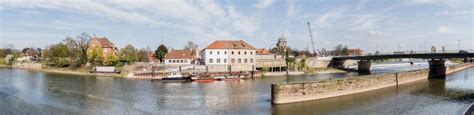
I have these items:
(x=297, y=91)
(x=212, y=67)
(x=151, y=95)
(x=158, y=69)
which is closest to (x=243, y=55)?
(x=212, y=67)

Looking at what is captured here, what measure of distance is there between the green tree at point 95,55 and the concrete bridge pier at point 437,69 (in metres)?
79.7

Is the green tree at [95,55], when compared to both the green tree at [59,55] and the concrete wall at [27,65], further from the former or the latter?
the concrete wall at [27,65]

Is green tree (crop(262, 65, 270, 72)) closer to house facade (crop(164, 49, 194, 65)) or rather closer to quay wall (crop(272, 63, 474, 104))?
house facade (crop(164, 49, 194, 65))

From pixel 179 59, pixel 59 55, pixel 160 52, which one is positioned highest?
pixel 160 52

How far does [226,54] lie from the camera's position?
9044cm

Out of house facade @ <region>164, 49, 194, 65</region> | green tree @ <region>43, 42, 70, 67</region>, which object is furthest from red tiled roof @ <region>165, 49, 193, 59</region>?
green tree @ <region>43, 42, 70, 67</region>

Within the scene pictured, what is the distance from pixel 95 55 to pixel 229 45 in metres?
36.6

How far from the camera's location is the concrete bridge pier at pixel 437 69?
7581cm

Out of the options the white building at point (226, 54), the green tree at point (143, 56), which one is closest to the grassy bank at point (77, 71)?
the white building at point (226, 54)

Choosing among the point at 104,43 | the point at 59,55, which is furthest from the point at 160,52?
the point at 59,55

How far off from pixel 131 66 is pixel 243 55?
90.4 ft

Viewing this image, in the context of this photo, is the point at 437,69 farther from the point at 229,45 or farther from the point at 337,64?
the point at 229,45

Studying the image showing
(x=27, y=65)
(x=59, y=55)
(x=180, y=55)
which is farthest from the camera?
(x=27, y=65)

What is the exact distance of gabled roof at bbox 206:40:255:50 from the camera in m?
90.8
